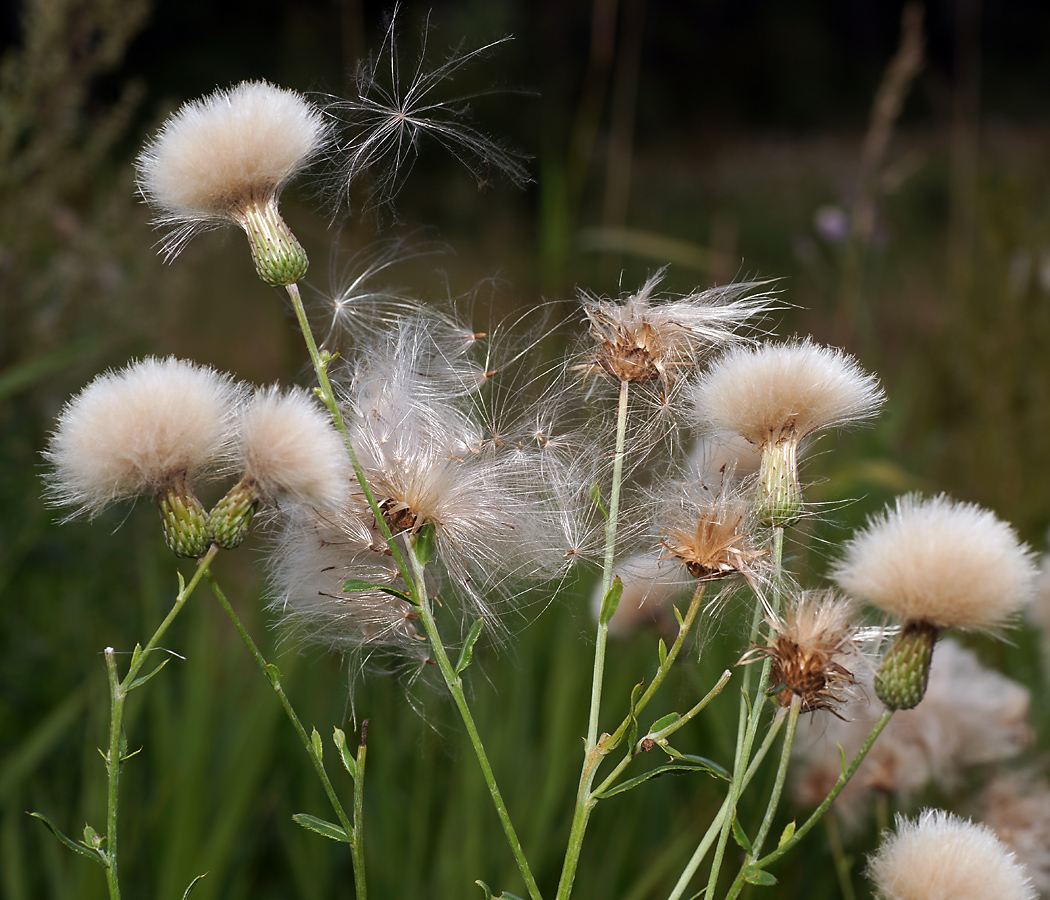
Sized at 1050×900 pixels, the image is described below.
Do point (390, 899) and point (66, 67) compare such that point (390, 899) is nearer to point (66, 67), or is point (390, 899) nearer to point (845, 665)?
point (845, 665)

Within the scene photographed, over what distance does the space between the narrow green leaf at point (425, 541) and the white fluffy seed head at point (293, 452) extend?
0.19 ft

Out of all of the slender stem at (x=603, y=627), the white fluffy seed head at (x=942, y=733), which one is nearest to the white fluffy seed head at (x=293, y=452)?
the slender stem at (x=603, y=627)

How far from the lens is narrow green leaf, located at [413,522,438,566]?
498 millimetres

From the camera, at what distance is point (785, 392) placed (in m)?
0.49

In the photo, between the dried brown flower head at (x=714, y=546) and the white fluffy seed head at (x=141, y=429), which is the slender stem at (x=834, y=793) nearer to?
the dried brown flower head at (x=714, y=546)

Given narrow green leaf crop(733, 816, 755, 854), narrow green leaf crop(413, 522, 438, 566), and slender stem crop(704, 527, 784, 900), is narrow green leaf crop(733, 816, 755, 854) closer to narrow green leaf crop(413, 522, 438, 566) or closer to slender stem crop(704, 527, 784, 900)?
slender stem crop(704, 527, 784, 900)

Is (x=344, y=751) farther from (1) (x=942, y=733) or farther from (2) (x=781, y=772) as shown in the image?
(1) (x=942, y=733)

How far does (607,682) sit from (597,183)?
7818mm

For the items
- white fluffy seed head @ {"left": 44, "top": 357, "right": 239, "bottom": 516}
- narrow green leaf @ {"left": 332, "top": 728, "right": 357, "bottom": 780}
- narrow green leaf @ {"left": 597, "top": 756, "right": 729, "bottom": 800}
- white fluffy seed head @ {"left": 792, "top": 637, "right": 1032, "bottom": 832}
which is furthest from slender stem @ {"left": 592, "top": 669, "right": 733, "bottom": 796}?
white fluffy seed head @ {"left": 792, "top": 637, "right": 1032, "bottom": 832}

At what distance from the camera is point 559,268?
1.68 metres

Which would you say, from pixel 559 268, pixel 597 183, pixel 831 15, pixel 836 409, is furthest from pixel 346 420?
pixel 831 15

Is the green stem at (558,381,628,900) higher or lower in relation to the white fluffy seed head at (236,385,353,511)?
lower

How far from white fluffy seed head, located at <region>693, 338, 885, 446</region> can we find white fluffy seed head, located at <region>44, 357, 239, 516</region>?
0.84 feet

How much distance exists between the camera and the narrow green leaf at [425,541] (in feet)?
1.63
